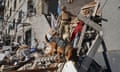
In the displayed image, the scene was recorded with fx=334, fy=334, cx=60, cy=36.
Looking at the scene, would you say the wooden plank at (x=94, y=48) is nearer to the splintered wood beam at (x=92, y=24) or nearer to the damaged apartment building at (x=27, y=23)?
the splintered wood beam at (x=92, y=24)

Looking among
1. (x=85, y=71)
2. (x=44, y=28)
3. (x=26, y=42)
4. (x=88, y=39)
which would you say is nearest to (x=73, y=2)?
(x=44, y=28)

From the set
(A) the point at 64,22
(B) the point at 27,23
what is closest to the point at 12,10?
(B) the point at 27,23

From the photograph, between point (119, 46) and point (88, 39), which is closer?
point (119, 46)

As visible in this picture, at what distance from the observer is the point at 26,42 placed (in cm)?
2402

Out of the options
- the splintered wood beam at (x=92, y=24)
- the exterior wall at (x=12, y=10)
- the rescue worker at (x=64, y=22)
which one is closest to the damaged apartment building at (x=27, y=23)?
the exterior wall at (x=12, y=10)

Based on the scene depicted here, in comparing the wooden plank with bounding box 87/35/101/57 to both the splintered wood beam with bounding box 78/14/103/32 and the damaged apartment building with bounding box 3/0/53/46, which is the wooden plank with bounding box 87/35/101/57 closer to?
the splintered wood beam with bounding box 78/14/103/32

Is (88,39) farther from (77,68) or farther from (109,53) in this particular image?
(77,68)

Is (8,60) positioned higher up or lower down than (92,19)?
lower down

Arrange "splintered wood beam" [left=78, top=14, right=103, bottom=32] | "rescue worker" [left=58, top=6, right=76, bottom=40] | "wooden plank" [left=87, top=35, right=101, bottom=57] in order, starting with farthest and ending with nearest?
"rescue worker" [left=58, top=6, right=76, bottom=40] < "splintered wood beam" [left=78, top=14, right=103, bottom=32] < "wooden plank" [left=87, top=35, right=101, bottom=57]

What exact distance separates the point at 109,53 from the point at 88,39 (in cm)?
163

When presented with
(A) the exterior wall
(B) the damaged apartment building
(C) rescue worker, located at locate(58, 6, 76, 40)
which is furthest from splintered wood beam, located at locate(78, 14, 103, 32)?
(A) the exterior wall

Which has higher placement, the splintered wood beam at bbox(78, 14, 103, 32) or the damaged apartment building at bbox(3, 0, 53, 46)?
the splintered wood beam at bbox(78, 14, 103, 32)

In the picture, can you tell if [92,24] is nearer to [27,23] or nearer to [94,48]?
[94,48]

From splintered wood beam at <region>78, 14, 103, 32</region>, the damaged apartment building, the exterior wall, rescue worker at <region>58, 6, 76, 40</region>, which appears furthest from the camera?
the exterior wall
